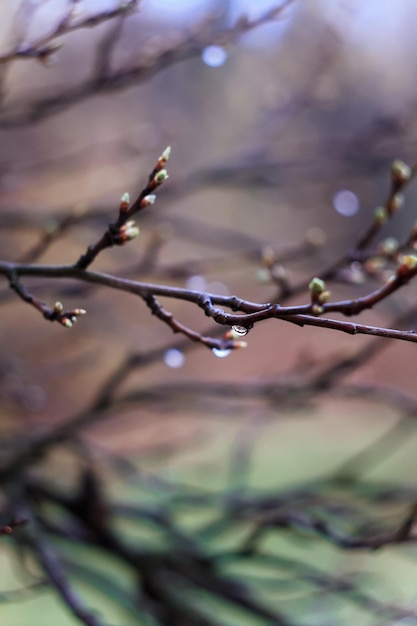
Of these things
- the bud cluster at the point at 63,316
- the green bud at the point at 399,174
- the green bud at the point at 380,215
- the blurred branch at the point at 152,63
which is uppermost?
the blurred branch at the point at 152,63

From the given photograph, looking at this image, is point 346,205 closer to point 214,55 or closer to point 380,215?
point 214,55

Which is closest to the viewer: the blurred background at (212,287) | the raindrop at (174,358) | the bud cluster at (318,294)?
the bud cluster at (318,294)

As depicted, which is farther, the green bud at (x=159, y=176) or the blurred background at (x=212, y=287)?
the blurred background at (x=212, y=287)

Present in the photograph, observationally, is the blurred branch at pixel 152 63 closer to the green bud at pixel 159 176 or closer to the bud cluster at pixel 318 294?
the green bud at pixel 159 176

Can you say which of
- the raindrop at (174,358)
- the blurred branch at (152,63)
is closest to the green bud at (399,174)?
the blurred branch at (152,63)

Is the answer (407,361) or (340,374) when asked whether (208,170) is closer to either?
(340,374)

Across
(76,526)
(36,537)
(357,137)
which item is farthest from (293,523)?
(357,137)

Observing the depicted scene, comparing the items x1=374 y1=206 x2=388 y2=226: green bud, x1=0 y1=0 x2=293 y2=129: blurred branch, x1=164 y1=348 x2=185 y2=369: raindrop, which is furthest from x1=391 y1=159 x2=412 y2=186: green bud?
x1=164 y1=348 x2=185 y2=369: raindrop

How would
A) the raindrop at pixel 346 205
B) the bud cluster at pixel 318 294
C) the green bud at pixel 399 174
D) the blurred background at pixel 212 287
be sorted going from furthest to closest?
the raindrop at pixel 346 205 < the blurred background at pixel 212 287 < the green bud at pixel 399 174 < the bud cluster at pixel 318 294
